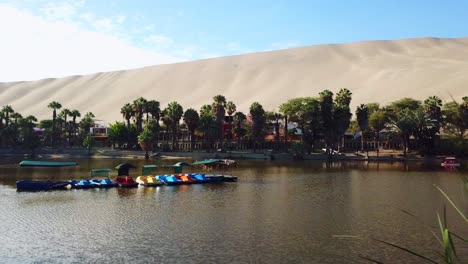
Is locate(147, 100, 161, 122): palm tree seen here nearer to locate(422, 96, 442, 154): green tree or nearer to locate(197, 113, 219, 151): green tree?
locate(197, 113, 219, 151): green tree

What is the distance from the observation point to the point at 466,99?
99250 millimetres

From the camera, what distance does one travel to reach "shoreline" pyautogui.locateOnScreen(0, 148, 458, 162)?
326 ft

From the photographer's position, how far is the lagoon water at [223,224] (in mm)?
23422

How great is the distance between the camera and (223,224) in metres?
30.7

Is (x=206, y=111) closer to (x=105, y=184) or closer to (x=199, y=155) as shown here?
(x=199, y=155)

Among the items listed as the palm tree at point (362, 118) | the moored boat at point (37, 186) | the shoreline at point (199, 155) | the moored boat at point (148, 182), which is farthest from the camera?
the palm tree at point (362, 118)

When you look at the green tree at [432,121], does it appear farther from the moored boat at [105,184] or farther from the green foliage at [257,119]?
the moored boat at [105,184]

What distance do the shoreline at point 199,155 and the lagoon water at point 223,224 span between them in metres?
49.1

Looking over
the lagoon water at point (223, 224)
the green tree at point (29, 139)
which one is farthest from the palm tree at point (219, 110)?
the lagoon water at point (223, 224)

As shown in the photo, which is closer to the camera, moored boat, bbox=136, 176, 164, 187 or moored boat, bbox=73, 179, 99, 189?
moored boat, bbox=73, 179, 99, 189

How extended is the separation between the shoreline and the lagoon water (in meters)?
49.1

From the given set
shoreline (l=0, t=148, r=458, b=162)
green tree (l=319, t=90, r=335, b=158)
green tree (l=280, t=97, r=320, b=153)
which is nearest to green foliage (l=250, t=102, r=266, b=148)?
shoreline (l=0, t=148, r=458, b=162)

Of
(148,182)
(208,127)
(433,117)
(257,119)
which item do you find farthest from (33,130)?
(433,117)

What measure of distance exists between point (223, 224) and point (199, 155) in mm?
74759
